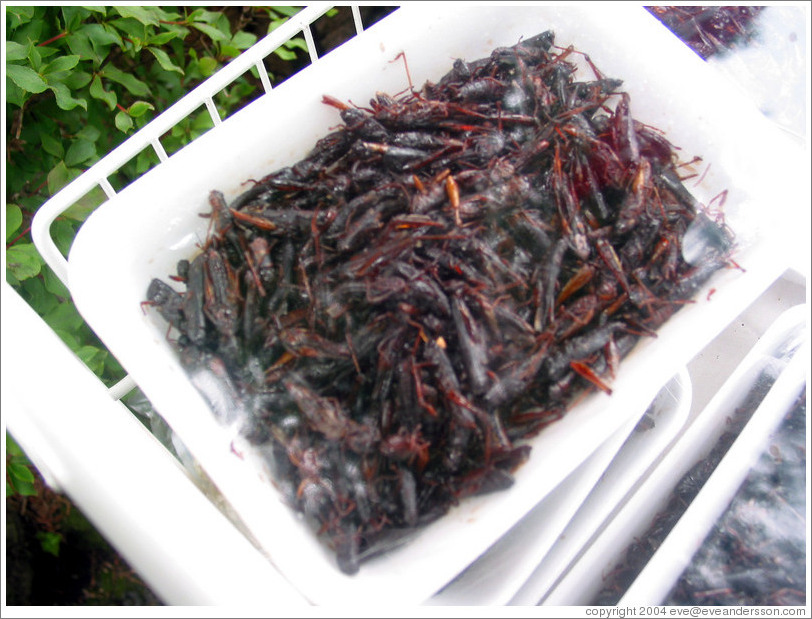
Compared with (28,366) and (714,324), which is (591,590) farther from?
(28,366)

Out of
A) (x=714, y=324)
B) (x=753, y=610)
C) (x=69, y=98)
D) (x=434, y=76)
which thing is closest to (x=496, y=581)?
(x=753, y=610)

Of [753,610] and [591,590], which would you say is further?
[591,590]

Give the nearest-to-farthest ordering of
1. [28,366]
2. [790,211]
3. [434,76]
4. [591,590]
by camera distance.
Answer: [28,366]
[790,211]
[591,590]
[434,76]

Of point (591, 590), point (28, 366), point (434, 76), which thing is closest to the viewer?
point (28, 366)

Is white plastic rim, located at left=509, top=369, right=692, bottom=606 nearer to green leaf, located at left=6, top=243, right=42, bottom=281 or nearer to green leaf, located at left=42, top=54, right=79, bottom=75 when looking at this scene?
green leaf, located at left=6, top=243, right=42, bottom=281

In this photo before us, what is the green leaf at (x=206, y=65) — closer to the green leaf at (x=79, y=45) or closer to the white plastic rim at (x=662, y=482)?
the green leaf at (x=79, y=45)

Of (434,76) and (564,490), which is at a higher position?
(434,76)

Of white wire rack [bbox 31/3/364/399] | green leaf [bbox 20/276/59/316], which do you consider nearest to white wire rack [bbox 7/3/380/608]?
white wire rack [bbox 31/3/364/399]

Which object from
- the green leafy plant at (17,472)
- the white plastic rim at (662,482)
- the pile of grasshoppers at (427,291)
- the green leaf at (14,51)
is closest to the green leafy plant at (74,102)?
the green leaf at (14,51)
